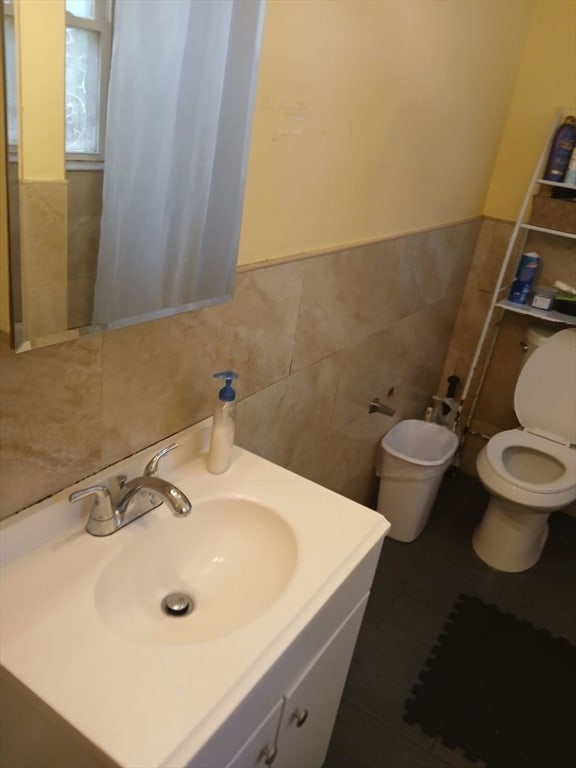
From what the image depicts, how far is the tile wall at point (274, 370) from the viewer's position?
3.15ft

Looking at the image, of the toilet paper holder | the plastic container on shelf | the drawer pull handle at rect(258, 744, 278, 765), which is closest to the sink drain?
the drawer pull handle at rect(258, 744, 278, 765)

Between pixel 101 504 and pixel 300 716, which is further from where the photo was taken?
pixel 300 716

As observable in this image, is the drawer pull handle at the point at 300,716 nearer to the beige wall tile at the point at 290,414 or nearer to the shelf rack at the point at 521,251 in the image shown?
the beige wall tile at the point at 290,414

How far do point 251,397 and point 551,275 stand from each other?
5.83 feet

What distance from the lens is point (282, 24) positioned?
1.13 meters

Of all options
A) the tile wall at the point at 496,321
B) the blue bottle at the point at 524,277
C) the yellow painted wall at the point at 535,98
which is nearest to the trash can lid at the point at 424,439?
the tile wall at the point at 496,321

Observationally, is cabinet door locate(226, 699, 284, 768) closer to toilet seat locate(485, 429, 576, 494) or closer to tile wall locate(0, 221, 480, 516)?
tile wall locate(0, 221, 480, 516)

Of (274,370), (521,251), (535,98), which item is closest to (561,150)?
(535,98)

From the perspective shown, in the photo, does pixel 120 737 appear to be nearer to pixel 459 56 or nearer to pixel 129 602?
pixel 129 602

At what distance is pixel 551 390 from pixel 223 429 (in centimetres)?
174

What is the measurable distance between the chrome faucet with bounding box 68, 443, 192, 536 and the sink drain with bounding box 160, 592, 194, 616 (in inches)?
6.2

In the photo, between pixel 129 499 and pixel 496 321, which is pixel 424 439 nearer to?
pixel 496 321

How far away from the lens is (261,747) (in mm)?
998

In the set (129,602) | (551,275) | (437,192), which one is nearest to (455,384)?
(551,275)
